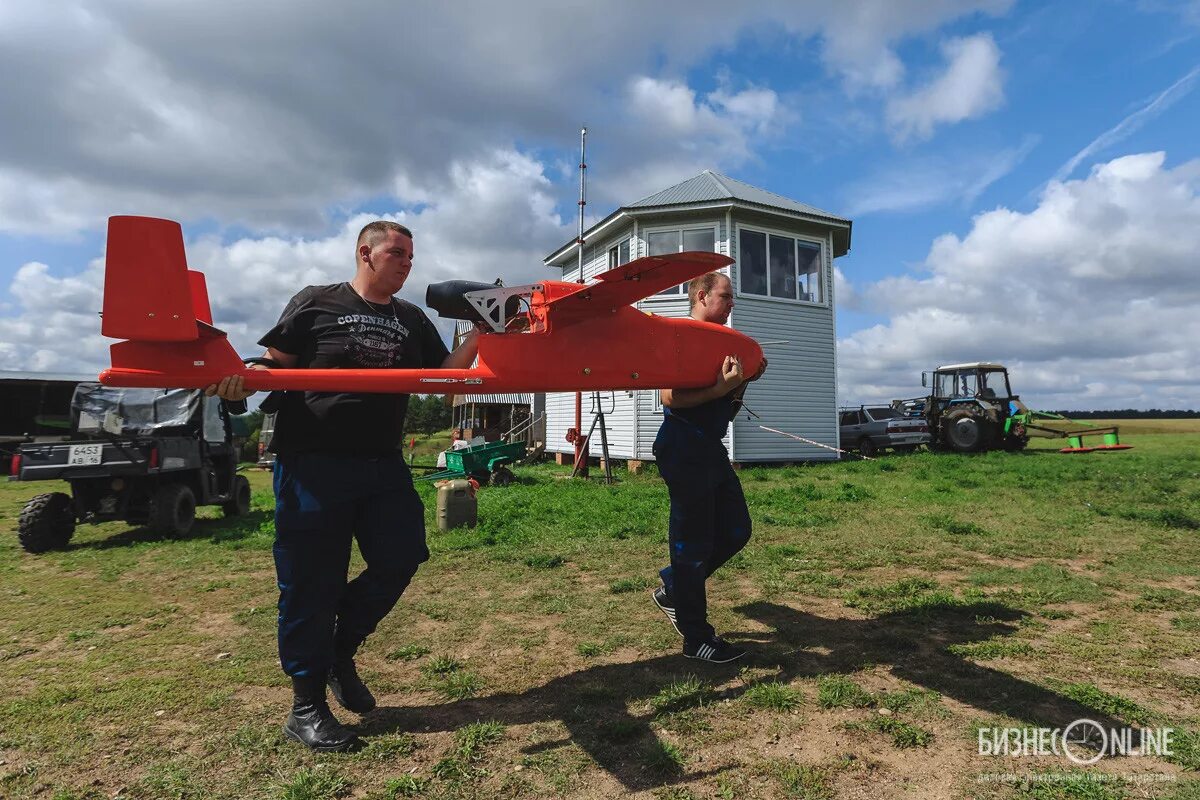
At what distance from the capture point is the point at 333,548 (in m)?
2.91

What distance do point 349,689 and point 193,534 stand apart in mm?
7944

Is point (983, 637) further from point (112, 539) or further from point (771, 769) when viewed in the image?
point (112, 539)

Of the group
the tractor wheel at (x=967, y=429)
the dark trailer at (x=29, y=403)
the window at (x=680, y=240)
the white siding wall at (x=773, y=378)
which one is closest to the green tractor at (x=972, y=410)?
the tractor wheel at (x=967, y=429)

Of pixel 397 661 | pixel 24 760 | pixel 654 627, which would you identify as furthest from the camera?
pixel 654 627

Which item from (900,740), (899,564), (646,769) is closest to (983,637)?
(900,740)

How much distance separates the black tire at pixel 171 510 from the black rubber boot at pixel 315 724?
298 inches

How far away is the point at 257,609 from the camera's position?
5066mm

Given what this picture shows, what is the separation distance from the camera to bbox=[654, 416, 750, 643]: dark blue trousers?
358 cm

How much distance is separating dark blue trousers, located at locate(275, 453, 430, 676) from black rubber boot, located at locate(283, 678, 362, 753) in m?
Result: 0.07

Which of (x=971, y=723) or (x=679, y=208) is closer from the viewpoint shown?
(x=971, y=723)

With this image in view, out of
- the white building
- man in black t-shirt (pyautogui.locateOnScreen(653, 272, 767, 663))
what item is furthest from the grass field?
the white building

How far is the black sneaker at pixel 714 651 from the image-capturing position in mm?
3574

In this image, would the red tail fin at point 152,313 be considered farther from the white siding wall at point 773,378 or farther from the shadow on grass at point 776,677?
the white siding wall at point 773,378

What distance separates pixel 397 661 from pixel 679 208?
48.1ft
